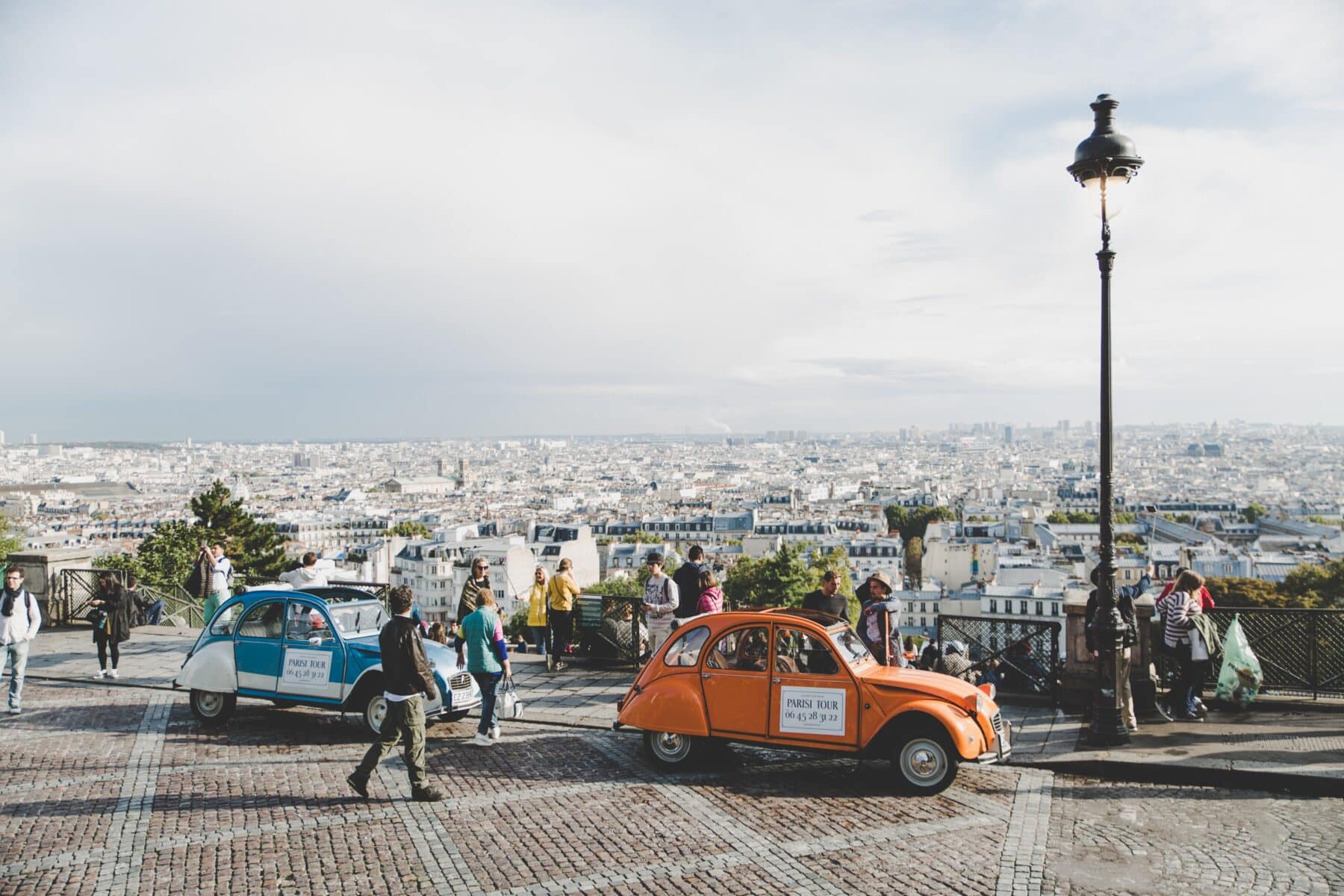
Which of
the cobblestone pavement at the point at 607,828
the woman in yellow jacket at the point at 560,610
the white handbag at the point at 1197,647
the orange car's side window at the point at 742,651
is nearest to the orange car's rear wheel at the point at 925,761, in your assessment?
the cobblestone pavement at the point at 607,828

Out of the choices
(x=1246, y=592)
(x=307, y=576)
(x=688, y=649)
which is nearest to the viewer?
(x=688, y=649)

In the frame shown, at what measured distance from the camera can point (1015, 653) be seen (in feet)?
40.0

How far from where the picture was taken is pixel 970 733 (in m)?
8.55

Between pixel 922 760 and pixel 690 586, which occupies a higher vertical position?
pixel 690 586

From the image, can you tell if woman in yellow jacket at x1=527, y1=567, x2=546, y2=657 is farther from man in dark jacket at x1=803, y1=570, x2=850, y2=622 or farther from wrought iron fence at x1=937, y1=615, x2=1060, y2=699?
wrought iron fence at x1=937, y1=615, x2=1060, y2=699

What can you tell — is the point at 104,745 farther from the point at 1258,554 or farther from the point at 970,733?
the point at 1258,554

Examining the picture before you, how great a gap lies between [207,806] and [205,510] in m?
38.1

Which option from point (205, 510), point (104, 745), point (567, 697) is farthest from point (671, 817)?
point (205, 510)

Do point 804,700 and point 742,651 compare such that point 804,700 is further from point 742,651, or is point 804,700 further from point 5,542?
point 5,542

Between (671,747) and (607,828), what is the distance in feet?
5.59

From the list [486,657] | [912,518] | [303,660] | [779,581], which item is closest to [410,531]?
[912,518]

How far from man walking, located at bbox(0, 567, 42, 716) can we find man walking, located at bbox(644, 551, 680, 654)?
7419 millimetres

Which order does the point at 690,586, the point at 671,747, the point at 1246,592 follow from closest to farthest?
the point at 671,747
the point at 690,586
the point at 1246,592

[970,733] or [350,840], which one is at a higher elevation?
[970,733]
